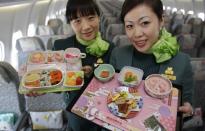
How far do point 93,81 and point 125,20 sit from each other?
0.37 metres

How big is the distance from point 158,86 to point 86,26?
0.69m

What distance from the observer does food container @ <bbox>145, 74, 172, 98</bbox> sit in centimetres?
139

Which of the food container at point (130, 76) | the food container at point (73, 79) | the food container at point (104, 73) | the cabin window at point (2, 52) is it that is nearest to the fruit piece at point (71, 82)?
the food container at point (73, 79)

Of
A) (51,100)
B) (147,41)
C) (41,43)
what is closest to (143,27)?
(147,41)

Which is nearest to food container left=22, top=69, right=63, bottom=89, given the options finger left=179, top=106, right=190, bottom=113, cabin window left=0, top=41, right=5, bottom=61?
finger left=179, top=106, right=190, bottom=113

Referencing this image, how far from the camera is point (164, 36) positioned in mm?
1586

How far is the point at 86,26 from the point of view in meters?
1.87

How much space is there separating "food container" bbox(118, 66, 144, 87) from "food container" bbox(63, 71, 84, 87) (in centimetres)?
22

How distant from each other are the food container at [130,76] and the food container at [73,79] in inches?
8.7

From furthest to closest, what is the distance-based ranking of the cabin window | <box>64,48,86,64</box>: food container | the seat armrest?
1. the cabin window
2. the seat armrest
3. <box>64,48,86,64</box>: food container

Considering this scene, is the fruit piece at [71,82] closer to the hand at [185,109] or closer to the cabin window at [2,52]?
the hand at [185,109]

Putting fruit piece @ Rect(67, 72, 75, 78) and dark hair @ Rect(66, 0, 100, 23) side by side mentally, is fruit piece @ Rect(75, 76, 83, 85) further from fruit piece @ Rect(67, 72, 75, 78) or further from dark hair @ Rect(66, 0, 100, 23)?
dark hair @ Rect(66, 0, 100, 23)

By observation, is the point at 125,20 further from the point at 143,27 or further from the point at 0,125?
the point at 0,125

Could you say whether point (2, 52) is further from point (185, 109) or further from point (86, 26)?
point (185, 109)
